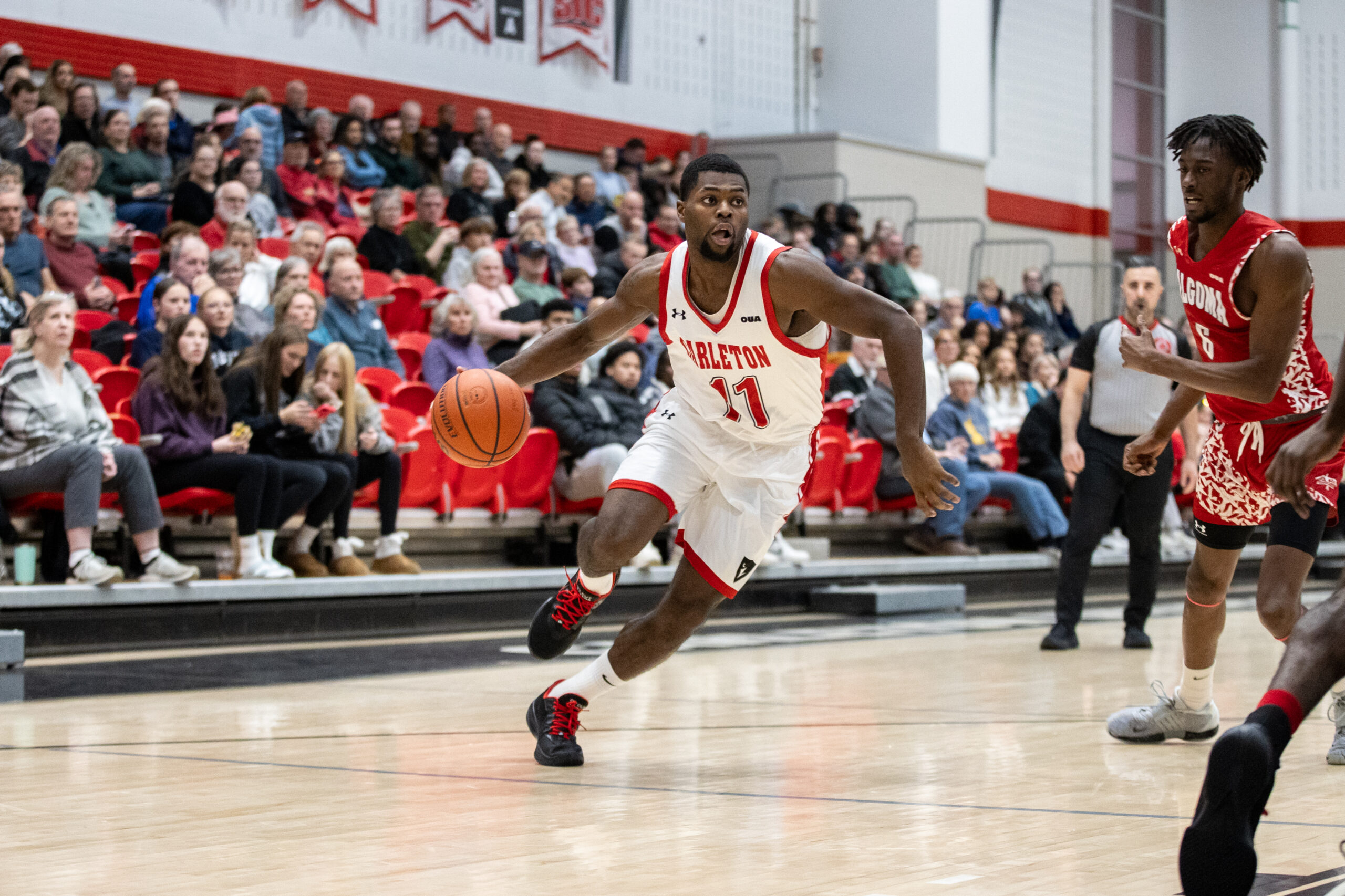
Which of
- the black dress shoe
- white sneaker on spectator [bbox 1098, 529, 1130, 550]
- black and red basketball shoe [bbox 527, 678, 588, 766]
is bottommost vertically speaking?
the black dress shoe

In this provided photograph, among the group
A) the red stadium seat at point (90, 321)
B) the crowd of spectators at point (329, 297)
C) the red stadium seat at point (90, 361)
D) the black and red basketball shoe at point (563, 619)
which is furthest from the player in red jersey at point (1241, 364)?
the red stadium seat at point (90, 321)

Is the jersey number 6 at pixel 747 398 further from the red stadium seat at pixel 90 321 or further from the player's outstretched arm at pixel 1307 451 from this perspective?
the red stadium seat at pixel 90 321

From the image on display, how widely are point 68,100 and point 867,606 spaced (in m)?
6.25

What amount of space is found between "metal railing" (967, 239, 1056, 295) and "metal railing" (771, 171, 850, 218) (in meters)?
2.26

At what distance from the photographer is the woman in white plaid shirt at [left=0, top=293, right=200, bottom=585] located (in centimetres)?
666

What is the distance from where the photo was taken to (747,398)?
4234 mm

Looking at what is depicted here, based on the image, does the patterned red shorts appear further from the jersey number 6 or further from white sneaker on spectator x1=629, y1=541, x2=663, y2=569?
white sneaker on spectator x1=629, y1=541, x2=663, y2=569

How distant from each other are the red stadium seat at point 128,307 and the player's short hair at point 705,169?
19.2ft

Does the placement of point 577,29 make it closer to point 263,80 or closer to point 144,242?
point 263,80

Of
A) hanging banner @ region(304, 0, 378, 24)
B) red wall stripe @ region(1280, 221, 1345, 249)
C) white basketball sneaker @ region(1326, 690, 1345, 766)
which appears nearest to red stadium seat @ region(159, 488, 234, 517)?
white basketball sneaker @ region(1326, 690, 1345, 766)

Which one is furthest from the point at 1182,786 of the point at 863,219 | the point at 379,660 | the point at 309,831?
the point at 863,219

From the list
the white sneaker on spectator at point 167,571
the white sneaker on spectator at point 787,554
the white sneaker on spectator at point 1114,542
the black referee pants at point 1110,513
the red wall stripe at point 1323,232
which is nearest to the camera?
the white sneaker on spectator at point 167,571

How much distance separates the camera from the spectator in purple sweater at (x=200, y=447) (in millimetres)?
7258

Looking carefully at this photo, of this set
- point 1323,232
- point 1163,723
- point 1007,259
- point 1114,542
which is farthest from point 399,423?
point 1323,232
